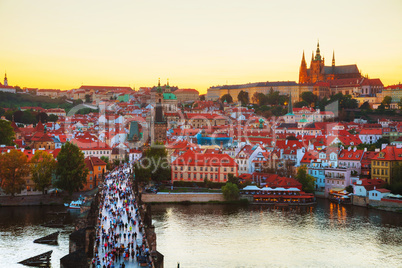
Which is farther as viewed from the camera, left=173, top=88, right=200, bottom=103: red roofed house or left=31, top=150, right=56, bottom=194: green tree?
left=173, top=88, right=200, bottom=103: red roofed house

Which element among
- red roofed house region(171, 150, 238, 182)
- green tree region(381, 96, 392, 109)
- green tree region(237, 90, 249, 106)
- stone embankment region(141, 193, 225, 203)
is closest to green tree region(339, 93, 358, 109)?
green tree region(381, 96, 392, 109)

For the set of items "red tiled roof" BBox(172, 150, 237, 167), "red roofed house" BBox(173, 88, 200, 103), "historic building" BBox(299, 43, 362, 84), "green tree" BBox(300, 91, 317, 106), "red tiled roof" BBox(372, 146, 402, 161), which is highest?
"historic building" BBox(299, 43, 362, 84)

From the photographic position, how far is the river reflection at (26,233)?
2267 centimetres

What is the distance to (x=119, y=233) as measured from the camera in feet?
70.0

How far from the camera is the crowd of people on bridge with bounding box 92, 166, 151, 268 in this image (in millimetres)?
17875

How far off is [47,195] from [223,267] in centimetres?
1863

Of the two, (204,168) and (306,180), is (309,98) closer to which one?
(306,180)

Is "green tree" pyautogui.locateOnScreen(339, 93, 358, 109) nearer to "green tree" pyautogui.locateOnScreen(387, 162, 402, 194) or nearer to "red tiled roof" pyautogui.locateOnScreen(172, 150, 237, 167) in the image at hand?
"green tree" pyautogui.locateOnScreen(387, 162, 402, 194)

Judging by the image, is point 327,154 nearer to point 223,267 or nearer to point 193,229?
point 193,229

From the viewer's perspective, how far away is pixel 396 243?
82.7ft

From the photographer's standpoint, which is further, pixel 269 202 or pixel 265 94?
pixel 265 94

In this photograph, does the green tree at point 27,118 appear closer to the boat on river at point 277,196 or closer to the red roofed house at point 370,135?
the red roofed house at point 370,135

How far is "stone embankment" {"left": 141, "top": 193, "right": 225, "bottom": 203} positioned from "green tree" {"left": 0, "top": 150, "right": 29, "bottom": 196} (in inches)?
327

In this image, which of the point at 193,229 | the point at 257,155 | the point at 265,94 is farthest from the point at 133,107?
the point at 193,229
